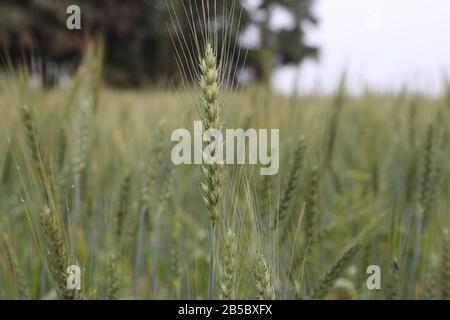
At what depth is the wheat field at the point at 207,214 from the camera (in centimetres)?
103

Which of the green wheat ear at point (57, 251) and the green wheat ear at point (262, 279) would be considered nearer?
the green wheat ear at point (262, 279)

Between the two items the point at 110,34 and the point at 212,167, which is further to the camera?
the point at 110,34

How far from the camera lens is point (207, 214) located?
1213mm

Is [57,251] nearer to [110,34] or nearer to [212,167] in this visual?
[212,167]

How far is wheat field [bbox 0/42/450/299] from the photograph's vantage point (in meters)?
1.03

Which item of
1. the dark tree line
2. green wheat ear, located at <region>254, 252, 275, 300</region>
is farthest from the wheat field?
the dark tree line

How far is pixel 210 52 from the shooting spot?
3.17ft

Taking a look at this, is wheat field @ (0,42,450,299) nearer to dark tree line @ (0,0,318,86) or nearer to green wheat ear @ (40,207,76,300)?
green wheat ear @ (40,207,76,300)

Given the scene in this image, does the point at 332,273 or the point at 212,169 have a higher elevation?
the point at 212,169

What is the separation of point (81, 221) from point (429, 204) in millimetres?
1102

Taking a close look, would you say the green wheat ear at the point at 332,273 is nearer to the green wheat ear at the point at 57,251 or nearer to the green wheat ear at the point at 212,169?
the green wheat ear at the point at 212,169

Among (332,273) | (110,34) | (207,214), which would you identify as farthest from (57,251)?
(110,34)

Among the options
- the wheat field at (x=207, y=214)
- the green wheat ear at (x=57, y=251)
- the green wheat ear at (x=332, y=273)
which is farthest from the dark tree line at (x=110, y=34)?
the green wheat ear at (x=57, y=251)
